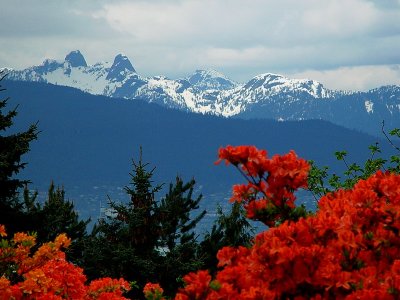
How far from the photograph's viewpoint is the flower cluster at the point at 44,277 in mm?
6762

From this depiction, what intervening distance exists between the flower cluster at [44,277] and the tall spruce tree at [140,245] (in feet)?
24.7

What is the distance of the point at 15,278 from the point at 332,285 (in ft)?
20.2

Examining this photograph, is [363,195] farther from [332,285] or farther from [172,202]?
[172,202]

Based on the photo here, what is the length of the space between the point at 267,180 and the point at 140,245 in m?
12.7

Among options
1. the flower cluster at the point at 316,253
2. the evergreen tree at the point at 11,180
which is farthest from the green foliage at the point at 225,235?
the flower cluster at the point at 316,253

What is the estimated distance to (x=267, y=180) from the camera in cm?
467

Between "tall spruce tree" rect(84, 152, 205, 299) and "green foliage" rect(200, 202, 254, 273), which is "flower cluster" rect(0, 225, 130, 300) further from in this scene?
"green foliage" rect(200, 202, 254, 273)

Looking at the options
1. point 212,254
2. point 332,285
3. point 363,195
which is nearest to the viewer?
point 332,285

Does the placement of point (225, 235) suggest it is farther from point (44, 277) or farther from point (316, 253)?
point (316, 253)

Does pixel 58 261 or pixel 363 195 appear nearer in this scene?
pixel 363 195

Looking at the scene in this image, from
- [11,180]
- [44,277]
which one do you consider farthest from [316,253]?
[11,180]

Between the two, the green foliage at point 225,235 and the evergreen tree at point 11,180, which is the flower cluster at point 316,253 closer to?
the evergreen tree at point 11,180

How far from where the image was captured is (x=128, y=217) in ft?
53.4

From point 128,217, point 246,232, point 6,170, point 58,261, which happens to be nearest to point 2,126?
point 6,170
